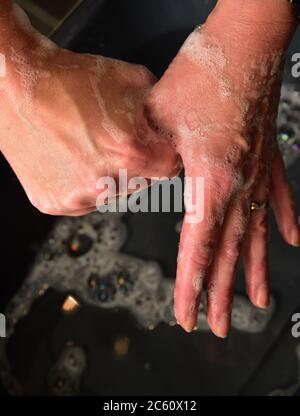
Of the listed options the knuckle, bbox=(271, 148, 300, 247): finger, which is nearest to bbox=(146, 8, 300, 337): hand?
the knuckle

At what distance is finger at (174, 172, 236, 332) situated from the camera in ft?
2.13

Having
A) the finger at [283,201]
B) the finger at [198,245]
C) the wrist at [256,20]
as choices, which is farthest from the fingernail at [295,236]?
the wrist at [256,20]

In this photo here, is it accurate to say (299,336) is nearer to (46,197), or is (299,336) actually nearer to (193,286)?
(193,286)

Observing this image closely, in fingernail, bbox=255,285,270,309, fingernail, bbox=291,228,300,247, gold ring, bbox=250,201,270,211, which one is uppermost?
gold ring, bbox=250,201,270,211

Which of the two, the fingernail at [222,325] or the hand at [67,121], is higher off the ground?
the hand at [67,121]

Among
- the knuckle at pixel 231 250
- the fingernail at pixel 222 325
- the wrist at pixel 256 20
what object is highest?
the wrist at pixel 256 20

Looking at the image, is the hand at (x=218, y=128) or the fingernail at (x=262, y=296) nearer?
the hand at (x=218, y=128)

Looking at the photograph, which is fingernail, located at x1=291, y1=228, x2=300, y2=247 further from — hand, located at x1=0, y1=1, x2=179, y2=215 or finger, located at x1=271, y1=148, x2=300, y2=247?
hand, located at x1=0, y1=1, x2=179, y2=215

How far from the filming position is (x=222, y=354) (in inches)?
42.6

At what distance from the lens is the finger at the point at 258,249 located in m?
0.74

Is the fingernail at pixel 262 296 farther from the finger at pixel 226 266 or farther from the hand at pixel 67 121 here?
the hand at pixel 67 121

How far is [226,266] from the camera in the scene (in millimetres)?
703

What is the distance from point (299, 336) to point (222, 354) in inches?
7.2

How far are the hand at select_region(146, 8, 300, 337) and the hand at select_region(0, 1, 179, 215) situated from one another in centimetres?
4
